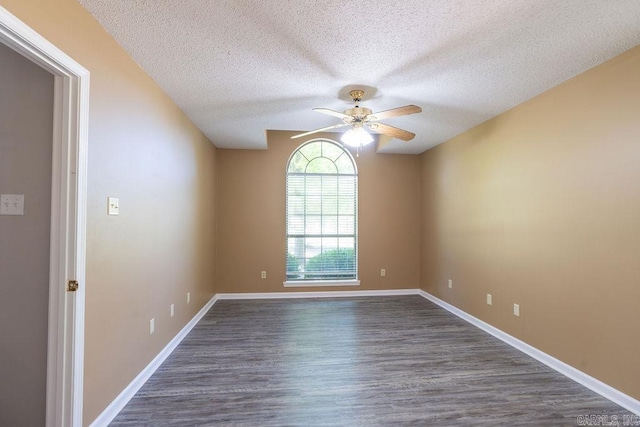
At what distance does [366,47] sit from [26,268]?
94.2 inches

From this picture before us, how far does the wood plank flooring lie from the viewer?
184cm

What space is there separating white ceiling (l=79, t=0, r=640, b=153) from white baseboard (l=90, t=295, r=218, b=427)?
2345 millimetres

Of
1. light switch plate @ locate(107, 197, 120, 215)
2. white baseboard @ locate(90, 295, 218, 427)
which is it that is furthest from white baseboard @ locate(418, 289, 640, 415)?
light switch plate @ locate(107, 197, 120, 215)

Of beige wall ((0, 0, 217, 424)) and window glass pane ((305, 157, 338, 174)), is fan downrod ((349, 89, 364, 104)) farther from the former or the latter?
window glass pane ((305, 157, 338, 174))

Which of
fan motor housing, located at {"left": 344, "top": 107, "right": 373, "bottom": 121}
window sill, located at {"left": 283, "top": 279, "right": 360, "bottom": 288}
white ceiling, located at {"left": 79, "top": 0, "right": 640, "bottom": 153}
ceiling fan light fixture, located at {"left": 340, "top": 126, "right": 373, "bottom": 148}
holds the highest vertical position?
white ceiling, located at {"left": 79, "top": 0, "right": 640, "bottom": 153}

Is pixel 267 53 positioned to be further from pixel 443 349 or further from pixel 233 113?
pixel 443 349

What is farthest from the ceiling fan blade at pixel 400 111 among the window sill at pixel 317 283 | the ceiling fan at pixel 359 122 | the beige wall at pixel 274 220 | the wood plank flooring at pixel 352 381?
the window sill at pixel 317 283

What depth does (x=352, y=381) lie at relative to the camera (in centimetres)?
223

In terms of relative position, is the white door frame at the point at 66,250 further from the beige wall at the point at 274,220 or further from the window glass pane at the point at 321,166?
the window glass pane at the point at 321,166

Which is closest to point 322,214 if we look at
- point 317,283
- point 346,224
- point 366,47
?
point 346,224

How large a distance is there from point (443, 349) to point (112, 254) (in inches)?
116

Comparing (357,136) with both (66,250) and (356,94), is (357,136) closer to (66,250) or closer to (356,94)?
(356,94)

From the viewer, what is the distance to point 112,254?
1.80 meters

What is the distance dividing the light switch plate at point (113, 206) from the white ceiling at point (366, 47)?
3.41ft
